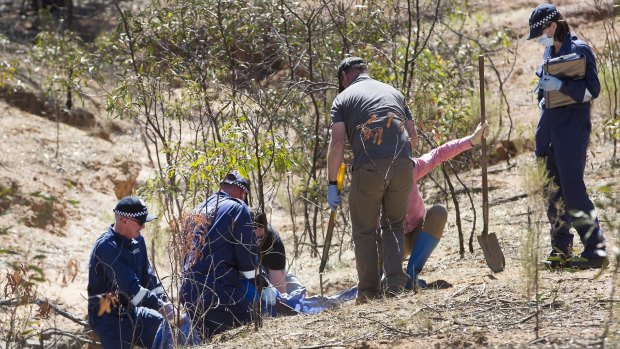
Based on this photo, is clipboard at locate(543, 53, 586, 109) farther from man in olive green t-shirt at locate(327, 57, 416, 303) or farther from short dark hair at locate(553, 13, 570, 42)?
man in olive green t-shirt at locate(327, 57, 416, 303)

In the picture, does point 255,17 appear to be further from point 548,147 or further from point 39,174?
point 39,174

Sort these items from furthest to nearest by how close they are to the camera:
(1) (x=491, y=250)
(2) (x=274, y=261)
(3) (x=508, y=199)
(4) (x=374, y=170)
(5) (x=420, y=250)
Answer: (3) (x=508, y=199) → (2) (x=274, y=261) → (5) (x=420, y=250) → (1) (x=491, y=250) → (4) (x=374, y=170)

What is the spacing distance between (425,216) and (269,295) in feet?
4.01

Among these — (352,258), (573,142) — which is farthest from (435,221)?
(352,258)

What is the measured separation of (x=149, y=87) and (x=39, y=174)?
18.6ft

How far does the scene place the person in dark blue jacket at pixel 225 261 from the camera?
262 inches

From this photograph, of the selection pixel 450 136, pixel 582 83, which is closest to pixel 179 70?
pixel 450 136

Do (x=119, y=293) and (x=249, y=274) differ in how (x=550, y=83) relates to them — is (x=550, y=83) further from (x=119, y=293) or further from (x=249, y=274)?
(x=119, y=293)

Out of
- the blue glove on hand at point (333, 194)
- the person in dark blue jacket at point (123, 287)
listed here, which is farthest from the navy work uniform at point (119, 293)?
the blue glove on hand at point (333, 194)

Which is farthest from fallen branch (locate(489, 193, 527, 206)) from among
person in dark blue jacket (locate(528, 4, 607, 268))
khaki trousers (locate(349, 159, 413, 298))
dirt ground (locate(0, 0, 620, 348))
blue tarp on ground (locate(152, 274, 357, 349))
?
khaki trousers (locate(349, 159, 413, 298))

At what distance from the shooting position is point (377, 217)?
636cm

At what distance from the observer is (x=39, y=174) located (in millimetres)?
13766

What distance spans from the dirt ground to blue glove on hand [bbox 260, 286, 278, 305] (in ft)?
1.49

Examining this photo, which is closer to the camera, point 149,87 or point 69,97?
point 149,87
